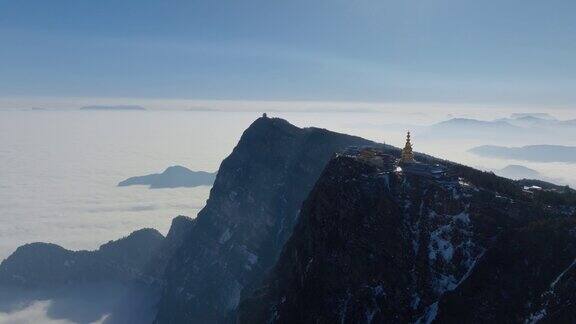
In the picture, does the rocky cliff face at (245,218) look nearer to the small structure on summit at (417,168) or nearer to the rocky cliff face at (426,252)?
the small structure on summit at (417,168)

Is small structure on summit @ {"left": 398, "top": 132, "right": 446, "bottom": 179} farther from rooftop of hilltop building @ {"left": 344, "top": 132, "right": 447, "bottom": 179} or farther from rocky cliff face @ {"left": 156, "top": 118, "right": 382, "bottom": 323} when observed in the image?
rocky cliff face @ {"left": 156, "top": 118, "right": 382, "bottom": 323}

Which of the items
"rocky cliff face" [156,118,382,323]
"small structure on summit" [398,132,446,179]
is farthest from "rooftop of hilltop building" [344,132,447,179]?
"rocky cliff face" [156,118,382,323]

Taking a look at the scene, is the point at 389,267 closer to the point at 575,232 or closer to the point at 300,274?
the point at 300,274

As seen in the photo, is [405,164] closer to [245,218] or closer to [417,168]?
[417,168]

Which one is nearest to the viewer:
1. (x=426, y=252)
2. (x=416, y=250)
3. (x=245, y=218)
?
(x=426, y=252)

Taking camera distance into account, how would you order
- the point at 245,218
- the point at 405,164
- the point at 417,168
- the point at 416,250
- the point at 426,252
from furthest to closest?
1. the point at 245,218
2. the point at 405,164
3. the point at 417,168
4. the point at 416,250
5. the point at 426,252

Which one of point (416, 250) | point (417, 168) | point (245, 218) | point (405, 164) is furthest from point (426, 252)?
point (245, 218)

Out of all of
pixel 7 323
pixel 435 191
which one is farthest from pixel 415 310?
pixel 7 323
